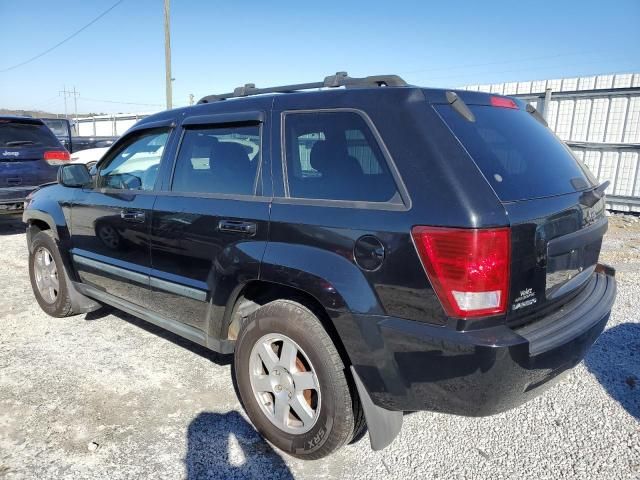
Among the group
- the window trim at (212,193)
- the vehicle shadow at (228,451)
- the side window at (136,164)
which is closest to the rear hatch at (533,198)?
the window trim at (212,193)

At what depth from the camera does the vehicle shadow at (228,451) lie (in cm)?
242

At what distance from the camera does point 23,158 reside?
7.58 m

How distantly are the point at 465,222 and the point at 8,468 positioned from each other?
2.56 m

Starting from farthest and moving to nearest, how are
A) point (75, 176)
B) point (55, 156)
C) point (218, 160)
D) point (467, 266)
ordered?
point (55, 156)
point (75, 176)
point (218, 160)
point (467, 266)

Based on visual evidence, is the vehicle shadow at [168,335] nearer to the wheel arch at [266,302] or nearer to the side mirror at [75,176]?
the wheel arch at [266,302]

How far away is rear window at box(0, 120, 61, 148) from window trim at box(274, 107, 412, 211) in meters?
6.86

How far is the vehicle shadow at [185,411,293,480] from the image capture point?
2.42 m

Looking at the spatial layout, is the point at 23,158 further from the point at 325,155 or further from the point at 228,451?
the point at 325,155

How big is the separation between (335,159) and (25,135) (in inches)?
293

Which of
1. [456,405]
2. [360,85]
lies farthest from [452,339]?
[360,85]

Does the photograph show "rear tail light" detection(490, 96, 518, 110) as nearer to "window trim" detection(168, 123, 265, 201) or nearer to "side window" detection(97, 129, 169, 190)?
"window trim" detection(168, 123, 265, 201)

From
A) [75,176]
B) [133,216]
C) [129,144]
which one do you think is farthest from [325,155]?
[75,176]

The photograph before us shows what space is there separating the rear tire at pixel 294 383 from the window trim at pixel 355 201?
0.54 metres

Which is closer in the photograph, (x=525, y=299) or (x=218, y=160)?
(x=525, y=299)
